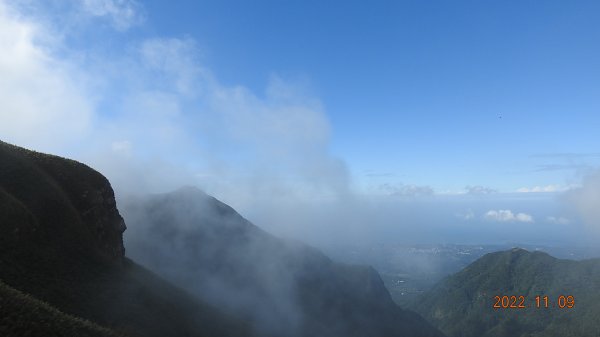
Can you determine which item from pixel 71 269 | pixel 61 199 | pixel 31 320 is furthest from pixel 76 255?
pixel 31 320

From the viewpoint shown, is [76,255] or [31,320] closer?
[31,320]

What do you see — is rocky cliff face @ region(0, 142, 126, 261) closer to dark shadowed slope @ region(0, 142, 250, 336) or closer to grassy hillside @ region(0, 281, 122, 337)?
dark shadowed slope @ region(0, 142, 250, 336)

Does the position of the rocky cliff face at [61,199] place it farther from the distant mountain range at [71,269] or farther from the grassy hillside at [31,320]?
the grassy hillside at [31,320]

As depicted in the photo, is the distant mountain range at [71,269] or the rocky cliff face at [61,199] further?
the rocky cliff face at [61,199]

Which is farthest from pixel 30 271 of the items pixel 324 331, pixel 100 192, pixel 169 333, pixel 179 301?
pixel 324 331

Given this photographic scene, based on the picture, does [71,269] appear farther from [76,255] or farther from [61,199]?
[61,199]

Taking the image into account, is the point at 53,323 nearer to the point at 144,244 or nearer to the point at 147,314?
the point at 147,314

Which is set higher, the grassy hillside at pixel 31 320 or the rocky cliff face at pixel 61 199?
the rocky cliff face at pixel 61 199

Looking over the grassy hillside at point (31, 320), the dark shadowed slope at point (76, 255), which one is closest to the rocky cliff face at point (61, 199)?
the dark shadowed slope at point (76, 255)

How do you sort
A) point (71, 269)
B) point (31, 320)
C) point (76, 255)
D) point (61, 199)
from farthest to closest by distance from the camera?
point (61, 199), point (76, 255), point (71, 269), point (31, 320)

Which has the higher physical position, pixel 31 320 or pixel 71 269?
pixel 71 269
